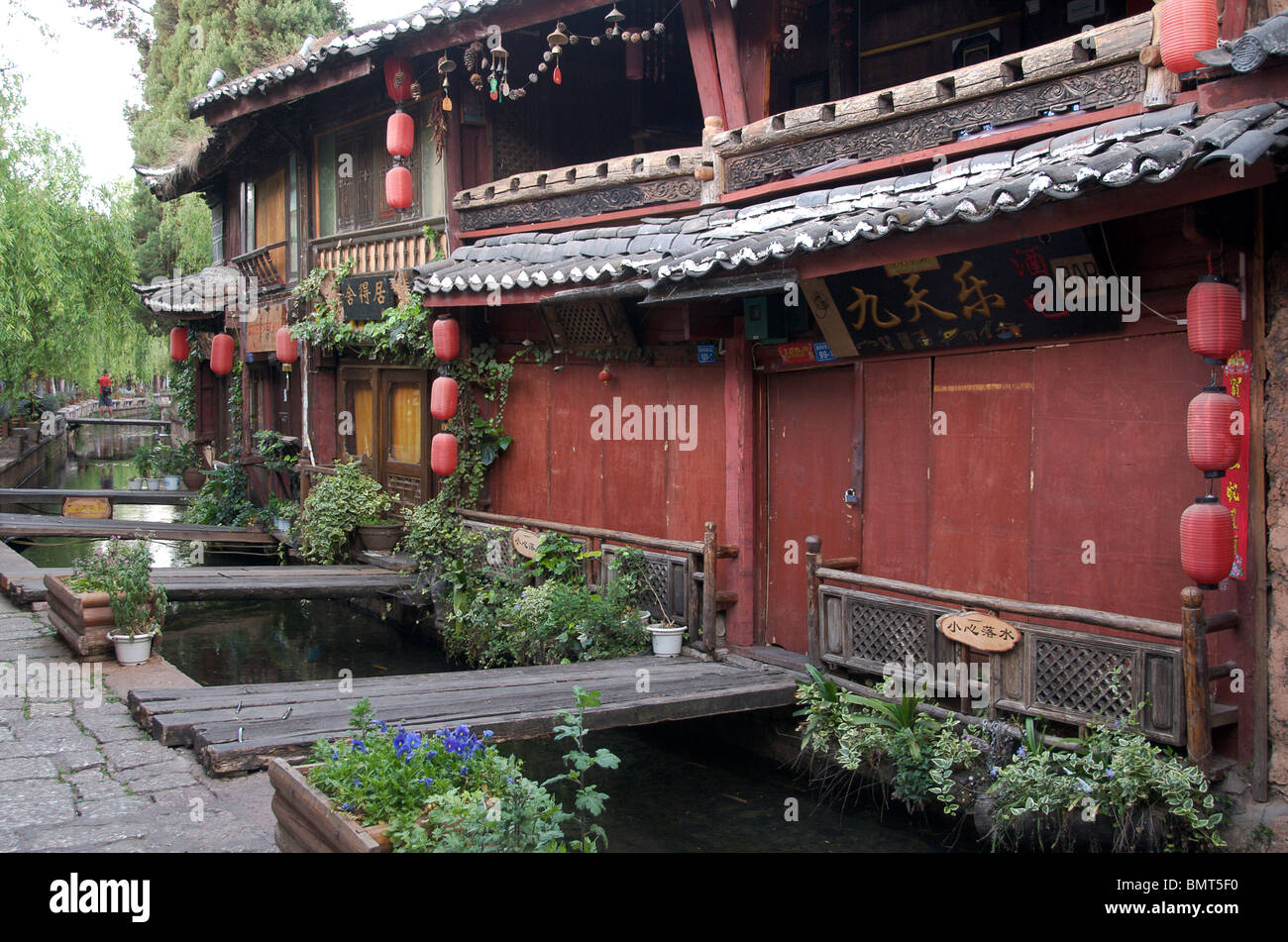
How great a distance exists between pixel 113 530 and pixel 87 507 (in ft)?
7.52

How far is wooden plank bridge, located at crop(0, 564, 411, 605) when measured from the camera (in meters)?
10.3

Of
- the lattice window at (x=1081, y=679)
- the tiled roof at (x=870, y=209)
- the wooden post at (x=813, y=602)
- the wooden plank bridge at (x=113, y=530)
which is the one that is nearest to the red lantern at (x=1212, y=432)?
the lattice window at (x=1081, y=679)

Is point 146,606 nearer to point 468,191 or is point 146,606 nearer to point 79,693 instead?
point 79,693

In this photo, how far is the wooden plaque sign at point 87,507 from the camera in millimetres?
16219

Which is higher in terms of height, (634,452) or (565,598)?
(634,452)

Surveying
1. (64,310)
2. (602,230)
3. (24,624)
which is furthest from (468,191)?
(64,310)

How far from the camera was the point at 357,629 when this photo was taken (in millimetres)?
13398

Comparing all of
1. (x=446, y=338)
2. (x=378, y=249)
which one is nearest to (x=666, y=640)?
(x=446, y=338)

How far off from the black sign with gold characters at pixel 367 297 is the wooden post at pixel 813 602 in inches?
288

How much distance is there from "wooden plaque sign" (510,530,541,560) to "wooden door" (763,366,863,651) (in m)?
2.32

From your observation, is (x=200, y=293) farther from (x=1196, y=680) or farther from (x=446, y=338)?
(x=1196, y=680)

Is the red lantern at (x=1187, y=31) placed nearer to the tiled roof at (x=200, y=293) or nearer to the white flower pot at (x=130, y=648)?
the white flower pot at (x=130, y=648)
